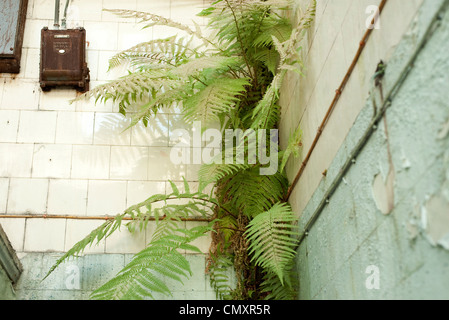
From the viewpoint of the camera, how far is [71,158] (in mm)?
3518

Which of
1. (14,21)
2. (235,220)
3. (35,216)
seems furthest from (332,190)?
(14,21)

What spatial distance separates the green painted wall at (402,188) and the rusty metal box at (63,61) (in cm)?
210

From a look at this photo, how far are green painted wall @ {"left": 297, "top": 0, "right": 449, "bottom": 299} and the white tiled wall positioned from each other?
1601mm

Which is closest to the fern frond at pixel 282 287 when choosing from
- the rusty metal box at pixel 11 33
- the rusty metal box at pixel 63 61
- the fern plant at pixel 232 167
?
the fern plant at pixel 232 167

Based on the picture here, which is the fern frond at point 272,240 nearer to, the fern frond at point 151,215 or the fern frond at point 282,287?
the fern frond at point 282,287

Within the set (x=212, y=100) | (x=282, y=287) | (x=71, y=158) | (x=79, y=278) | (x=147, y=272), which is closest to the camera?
(x=147, y=272)

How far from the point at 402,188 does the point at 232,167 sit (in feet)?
4.27

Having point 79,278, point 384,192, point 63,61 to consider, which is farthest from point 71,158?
point 384,192

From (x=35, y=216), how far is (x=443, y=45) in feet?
8.67

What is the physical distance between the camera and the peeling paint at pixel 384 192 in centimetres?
164

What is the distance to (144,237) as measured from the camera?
3.30 meters

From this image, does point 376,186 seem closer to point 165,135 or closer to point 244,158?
point 244,158

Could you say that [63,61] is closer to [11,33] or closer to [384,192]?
[11,33]
